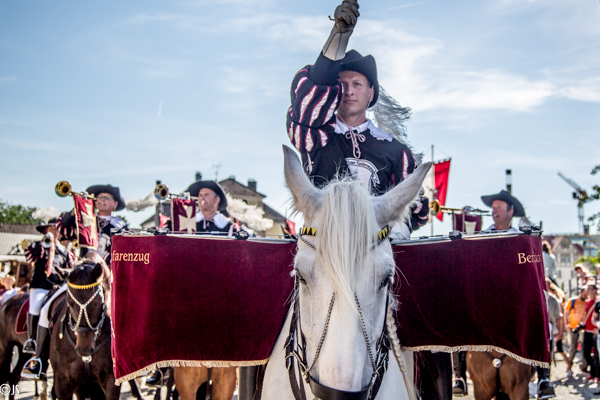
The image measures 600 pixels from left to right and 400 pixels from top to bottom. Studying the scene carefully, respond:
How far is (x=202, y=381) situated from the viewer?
4.53m

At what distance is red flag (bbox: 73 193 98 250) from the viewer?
20.5ft

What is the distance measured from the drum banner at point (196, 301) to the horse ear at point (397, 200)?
0.94 m

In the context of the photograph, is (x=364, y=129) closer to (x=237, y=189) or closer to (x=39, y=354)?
(x=39, y=354)

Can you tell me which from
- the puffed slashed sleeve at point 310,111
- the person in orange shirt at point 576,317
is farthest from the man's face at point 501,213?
the person in orange shirt at point 576,317

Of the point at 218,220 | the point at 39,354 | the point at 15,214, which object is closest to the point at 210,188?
the point at 218,220

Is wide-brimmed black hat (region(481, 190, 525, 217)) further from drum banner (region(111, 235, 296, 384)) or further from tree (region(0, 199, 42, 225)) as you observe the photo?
tree (region(0, 199, 42, 225))

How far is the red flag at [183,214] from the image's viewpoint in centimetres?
630

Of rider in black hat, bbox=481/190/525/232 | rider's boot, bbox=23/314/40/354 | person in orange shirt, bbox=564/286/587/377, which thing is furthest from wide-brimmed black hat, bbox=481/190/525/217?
person in orange shirt, bbox=564/286/587/377

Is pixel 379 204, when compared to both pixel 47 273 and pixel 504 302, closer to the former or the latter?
pixel 504 302

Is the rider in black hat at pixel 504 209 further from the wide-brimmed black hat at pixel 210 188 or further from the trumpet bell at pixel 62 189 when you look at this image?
the trumpet bell at pixel 62 189

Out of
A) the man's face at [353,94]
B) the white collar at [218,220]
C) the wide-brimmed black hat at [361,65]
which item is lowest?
the white collar at [218,220]

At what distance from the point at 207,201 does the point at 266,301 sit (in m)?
4.42

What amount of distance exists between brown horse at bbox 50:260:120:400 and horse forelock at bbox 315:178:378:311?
189 inches

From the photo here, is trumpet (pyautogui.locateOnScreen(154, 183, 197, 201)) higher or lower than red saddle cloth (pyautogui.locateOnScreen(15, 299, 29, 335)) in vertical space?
higher
